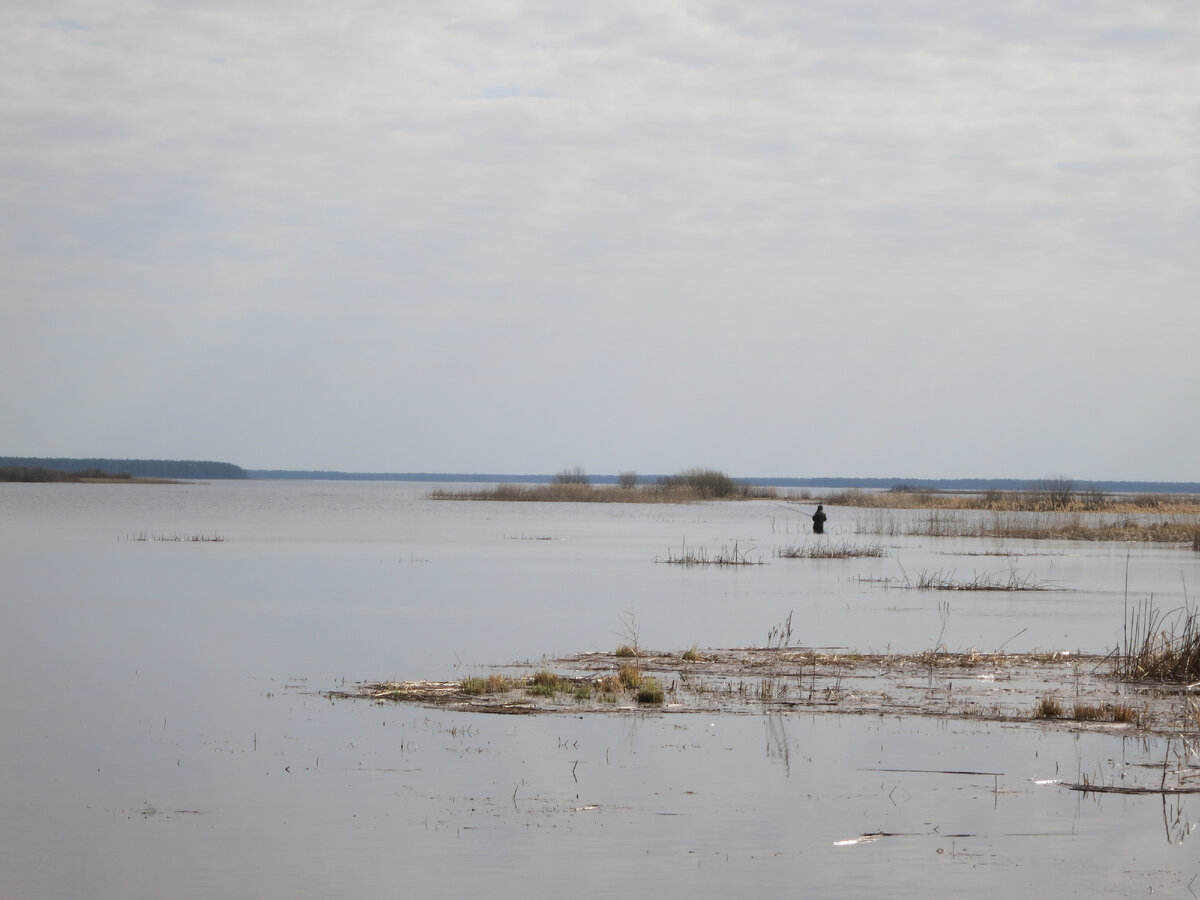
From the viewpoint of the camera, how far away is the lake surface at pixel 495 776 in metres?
7.74

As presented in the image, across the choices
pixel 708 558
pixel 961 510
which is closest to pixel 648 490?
pixel 961 510

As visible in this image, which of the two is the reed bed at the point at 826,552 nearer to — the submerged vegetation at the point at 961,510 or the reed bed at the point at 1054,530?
the submerged vegetation at the point at 961,510

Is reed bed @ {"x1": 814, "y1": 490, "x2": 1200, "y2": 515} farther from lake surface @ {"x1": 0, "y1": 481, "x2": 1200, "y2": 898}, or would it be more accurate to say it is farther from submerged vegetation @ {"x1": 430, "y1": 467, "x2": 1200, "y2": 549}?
lake surface @ {"x1": 0, "y1": 481, "x2": 1200, "y2": 898}

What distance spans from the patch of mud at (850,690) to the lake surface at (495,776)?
0.53 metres

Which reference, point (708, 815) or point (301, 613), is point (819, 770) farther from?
point (301, 613)

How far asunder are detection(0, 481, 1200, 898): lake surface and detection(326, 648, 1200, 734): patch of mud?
53 cm

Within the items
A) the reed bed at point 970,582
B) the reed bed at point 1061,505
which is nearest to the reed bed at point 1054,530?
the reed bed at point 1061,505

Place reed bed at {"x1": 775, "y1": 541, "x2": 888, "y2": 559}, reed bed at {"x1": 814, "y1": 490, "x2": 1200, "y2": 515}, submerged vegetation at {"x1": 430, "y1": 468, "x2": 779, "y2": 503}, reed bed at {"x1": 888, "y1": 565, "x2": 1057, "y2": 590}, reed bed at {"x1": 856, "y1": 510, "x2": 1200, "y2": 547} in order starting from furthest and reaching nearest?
submerged vegetation at {"x1": 430, "y1": 468, "x2": 779, "y2": 503}, reed bed at {"x1": 814, "y1": 490, "x2": 1200, "y2": 515}, reed bed at {"x1": 856, "y1": 510, "x2": 1200, "y2": 547}, reed bed at {"x1": 775, "y1": 541, "x2": 888, "y2": 559}, reed bed at {"x1": 888, "y1": 565, "x2": 1057, "y2": 590}

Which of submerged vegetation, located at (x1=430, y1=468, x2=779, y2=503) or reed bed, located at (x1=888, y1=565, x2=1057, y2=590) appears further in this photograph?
submerged vegetation, located at (x1=430, y1=468, x2=779, y2=503)

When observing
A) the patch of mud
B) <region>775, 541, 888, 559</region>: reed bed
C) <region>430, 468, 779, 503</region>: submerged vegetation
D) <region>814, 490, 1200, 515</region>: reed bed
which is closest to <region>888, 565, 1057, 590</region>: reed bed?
<region>775, 541, 888, 559</region>: reed bed

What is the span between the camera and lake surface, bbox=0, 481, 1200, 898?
7.74 m

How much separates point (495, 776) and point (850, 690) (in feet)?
17.4

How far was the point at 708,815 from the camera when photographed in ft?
29.6

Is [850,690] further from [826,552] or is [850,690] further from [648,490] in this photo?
[648,490]
